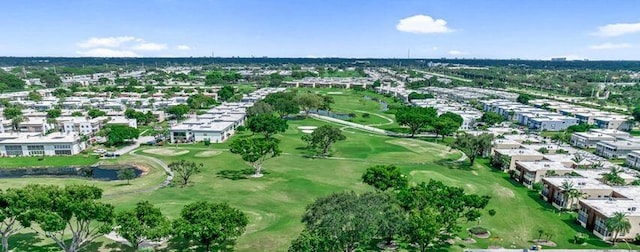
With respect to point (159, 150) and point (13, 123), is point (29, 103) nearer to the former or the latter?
point (13, 123)

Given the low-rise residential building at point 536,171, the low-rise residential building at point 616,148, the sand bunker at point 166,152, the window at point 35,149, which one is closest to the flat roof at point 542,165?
the low-rise residential building at point 536,171

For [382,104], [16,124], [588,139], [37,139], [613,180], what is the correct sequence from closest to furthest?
[613,180], [37,139], [588,139], [16,124], [382,104]

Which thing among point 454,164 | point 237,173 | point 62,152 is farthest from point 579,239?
point 62,152

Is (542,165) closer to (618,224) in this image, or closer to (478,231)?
(618,224)

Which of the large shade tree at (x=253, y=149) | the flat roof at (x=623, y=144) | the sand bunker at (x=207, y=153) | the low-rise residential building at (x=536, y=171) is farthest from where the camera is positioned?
the flat roof at (x=623, y=144)

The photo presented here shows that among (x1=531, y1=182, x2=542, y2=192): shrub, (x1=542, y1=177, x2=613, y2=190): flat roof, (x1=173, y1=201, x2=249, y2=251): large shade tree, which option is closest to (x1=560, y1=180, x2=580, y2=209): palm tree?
(x1=542, y1=177, x2=613, y2=190): flat roof

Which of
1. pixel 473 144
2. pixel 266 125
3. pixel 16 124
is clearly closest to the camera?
pixel 473 144

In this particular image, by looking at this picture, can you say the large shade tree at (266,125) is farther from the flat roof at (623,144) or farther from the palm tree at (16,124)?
the flat roof at (623,144)
